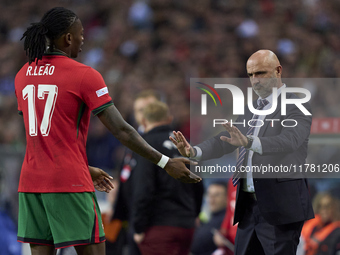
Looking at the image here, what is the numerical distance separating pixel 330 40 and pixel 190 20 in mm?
2672

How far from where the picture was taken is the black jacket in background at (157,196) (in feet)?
16.3

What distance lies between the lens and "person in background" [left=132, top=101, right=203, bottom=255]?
4973mm

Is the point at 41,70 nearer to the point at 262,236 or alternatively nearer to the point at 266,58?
the point at 266,58

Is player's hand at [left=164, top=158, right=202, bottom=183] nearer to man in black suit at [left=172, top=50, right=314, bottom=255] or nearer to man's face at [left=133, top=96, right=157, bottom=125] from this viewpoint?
man in black suit at [left=172, top=50, right=314, bottom=255]

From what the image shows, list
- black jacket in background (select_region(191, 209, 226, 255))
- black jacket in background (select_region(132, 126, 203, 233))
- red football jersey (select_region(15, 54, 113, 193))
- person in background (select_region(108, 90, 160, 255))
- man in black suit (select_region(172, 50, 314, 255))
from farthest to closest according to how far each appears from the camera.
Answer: black jacket in background (select_region(191, 209, 226, 255)), person in background (select_region(108, 90, 160, 255)), black jacket in background (select_region(132, 126, 203, 233)), man in black suit (select_region(172, 50, 314, 255)), red football jersey (select_region(15, 54, 113, 193))

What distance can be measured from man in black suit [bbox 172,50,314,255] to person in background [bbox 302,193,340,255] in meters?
2.06

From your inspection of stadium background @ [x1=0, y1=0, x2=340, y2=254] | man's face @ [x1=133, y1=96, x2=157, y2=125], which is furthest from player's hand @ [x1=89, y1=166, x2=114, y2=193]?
stadium background @ [x1=0, y1=0, x2=340, y2=254]

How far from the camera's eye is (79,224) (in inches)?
127

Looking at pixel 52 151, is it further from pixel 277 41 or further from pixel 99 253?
pixel 277 41

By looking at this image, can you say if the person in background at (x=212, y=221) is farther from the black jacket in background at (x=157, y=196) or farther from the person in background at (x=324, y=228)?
the black jacket in background at (x=157, y=196)

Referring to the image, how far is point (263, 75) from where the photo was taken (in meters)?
3.71

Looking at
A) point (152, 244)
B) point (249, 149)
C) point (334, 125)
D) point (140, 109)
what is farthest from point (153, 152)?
point (334, 125)

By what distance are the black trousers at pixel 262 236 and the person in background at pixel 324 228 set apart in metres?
2.05

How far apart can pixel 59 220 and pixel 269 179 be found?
1333 millimetres
